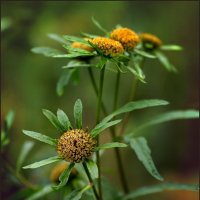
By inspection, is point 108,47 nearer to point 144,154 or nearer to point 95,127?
point 95,127

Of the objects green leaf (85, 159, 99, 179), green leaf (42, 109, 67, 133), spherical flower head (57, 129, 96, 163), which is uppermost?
green leaf (42, 109, 67, 133)

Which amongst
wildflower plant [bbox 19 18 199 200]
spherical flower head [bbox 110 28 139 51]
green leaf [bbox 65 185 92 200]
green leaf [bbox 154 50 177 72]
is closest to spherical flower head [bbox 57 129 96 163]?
wildflower plant [bbox 19 18 199 200]

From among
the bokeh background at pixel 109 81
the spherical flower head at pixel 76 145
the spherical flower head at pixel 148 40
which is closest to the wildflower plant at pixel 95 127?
the spherical flower head at pixel 76 145

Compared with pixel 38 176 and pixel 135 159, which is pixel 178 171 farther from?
pixel 38 176

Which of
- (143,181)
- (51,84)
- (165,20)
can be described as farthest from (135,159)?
(165,20)

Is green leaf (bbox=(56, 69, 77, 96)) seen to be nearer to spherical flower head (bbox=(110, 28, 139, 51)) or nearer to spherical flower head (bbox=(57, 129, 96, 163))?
spherical flower head (bbox=(110, 28, 139, 51))

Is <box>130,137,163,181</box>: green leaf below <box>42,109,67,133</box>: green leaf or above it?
below
